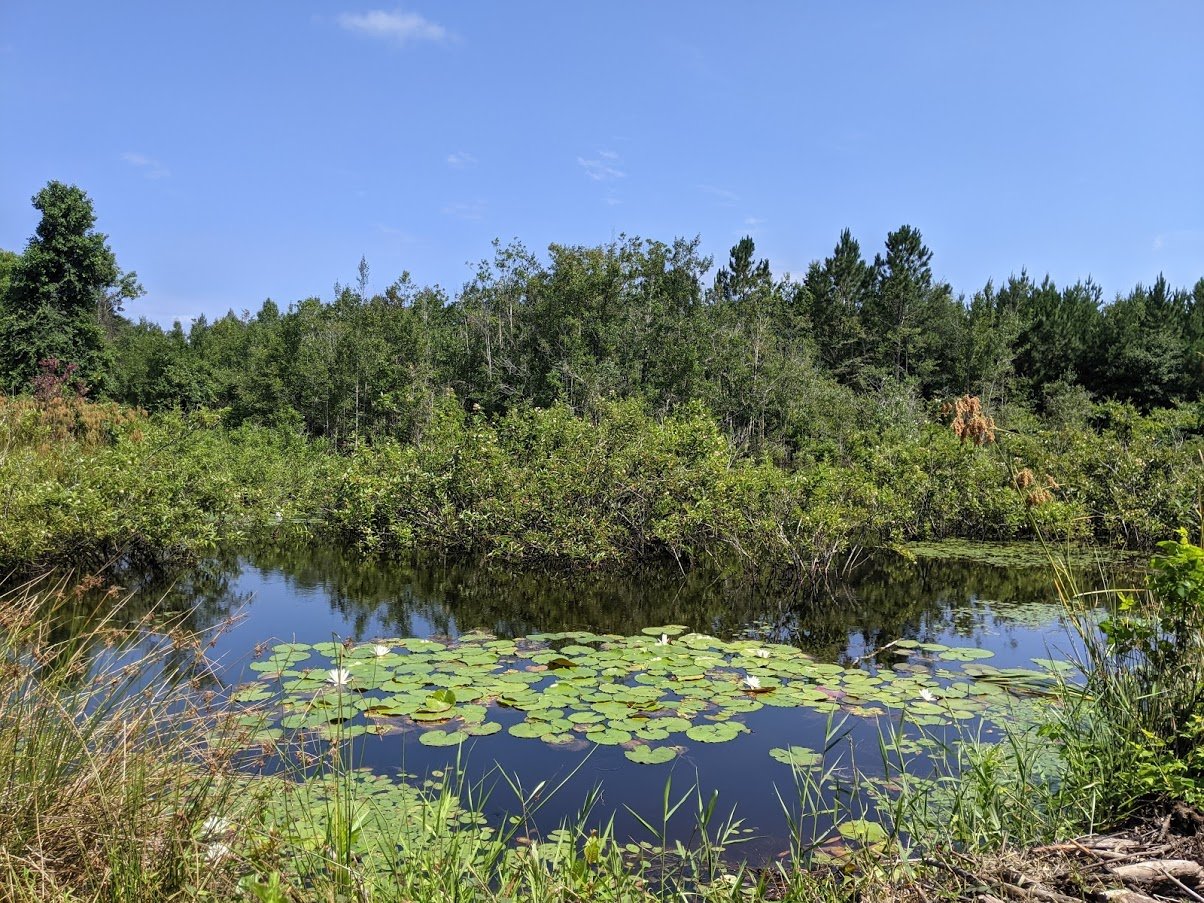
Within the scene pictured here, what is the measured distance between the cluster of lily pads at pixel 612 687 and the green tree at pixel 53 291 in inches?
900

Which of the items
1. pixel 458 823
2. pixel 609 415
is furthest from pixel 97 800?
pixel 609 415

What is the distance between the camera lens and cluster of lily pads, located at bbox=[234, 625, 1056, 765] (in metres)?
5.06

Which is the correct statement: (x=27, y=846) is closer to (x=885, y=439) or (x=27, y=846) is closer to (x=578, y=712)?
(x=578, y=712)

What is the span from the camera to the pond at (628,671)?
4664mm

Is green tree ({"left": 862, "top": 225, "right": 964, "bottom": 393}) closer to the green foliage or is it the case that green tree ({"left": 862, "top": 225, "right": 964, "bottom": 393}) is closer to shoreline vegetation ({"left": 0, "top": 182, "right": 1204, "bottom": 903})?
shoreline vegetation ({"left": 0, "top": 182, "right": 1204, "bottom": 903})

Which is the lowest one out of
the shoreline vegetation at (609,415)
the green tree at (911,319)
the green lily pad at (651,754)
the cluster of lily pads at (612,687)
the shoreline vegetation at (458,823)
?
the green lily pad at (651,754)

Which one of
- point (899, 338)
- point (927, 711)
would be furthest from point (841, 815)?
point (899, 338)

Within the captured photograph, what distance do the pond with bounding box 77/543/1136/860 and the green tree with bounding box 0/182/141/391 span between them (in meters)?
17.9

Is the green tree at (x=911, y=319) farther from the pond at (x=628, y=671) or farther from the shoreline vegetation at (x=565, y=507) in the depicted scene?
the pond at (x=628, y=671)

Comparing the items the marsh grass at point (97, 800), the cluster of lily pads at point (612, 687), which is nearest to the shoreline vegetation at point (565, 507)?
the marsh grass at point (97, 800)

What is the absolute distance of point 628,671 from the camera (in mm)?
6398

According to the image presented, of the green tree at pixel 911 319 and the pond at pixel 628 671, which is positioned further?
the green tree at pixel 911 319

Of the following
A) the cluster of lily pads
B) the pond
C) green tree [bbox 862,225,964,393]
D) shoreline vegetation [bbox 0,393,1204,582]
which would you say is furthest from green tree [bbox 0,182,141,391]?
green tree [bbox 862,225,964,393]

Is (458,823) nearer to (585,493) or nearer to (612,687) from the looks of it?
(612,687)
